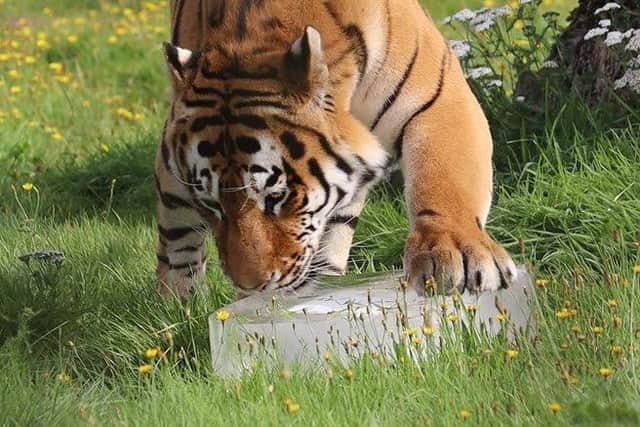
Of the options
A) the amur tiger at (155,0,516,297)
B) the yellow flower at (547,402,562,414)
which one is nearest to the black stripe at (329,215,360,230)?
the amur tiger at (155,0,516,297)

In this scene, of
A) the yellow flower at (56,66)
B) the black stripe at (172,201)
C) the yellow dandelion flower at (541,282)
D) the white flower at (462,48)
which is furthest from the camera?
the yellow flower at (56,66)

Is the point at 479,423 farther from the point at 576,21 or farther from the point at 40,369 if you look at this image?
the point at 576,21

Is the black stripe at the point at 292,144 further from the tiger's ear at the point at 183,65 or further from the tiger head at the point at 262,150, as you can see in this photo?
the tiger's ear at the point at 183,65

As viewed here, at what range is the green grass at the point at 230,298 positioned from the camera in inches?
116

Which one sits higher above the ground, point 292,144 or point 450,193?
point 292,144

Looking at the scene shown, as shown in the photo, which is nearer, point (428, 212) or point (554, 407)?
point (554, 407)

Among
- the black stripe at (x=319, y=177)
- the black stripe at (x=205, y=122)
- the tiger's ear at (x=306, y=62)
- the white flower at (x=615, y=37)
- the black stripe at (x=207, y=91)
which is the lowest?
the white flower at (x=615, y=37)

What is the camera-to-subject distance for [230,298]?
13.1 feet

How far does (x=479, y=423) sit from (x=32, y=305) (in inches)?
65.1

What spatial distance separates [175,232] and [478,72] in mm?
1479

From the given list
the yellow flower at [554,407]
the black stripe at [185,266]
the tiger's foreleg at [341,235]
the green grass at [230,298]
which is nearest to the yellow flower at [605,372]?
the green grass at [230,298]

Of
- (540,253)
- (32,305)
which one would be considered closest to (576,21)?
(540,253)

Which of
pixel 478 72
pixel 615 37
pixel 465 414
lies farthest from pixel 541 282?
pixel 478 72

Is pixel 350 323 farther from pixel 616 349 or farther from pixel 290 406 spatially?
pixel 616 349
